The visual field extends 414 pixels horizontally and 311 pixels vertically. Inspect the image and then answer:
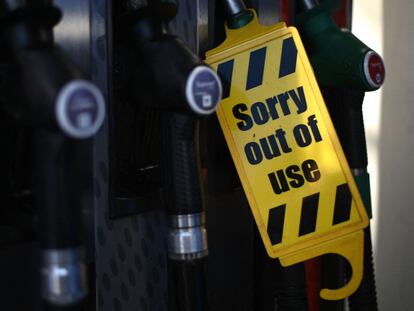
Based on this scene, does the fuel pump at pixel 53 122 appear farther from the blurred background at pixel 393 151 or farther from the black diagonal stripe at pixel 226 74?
the blurred background at pixel 393 151

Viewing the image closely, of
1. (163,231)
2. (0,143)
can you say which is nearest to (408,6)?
(163,231)

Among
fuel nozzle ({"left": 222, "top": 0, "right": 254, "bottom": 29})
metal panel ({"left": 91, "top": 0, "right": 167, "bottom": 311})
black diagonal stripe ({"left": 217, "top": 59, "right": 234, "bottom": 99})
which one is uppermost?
fuel nozzle ({"left": 222, "top": 0, "right": 254, "bottom": 29})

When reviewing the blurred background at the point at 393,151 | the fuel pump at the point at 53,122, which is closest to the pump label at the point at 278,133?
the fuel pump at the point at 53,122

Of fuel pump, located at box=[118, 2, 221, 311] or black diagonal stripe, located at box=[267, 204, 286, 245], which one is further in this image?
black diagonal stripe, located at box=[267, 204, 286, 245]

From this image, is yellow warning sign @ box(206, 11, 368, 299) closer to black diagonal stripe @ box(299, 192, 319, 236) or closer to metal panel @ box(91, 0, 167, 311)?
black diagonal stripe @ box(299, 192, 319, 236)

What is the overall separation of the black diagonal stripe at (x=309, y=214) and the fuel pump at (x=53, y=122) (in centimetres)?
35

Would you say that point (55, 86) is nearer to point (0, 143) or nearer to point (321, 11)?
point (0, 143)

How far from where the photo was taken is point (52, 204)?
0.43 meters

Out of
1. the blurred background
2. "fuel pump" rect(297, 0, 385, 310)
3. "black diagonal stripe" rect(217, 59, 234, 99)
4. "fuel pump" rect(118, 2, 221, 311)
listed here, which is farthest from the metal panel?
the blurred background

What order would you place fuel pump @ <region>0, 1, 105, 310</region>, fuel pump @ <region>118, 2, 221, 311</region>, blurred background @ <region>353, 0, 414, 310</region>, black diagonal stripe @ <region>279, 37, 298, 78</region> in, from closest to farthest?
fuel pump @ <region>0, 1, 105, 310</region> < fuel pump @ <region>118, 2, 221, 311</region> < black diagonal stripe @ <region>279, 37, 298, 78</region> < blurred background @ <region>353, 0, 414, 310</region>

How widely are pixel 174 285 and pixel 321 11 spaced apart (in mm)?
456

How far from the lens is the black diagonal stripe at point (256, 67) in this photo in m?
0.72

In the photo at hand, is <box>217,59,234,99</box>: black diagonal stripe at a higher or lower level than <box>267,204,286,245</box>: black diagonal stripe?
higher

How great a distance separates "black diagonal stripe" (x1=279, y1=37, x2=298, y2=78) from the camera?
717 mm
